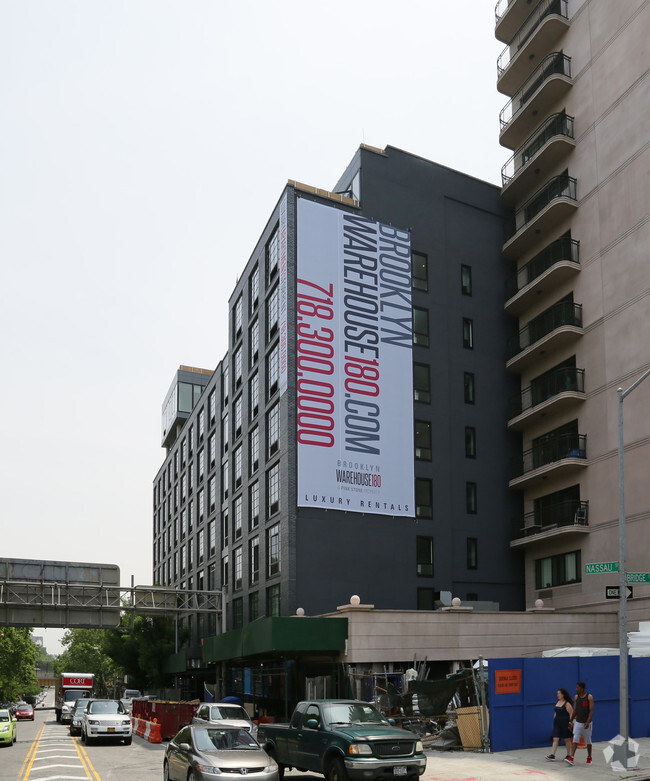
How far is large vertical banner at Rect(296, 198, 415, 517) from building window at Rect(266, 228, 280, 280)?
8.27 feet

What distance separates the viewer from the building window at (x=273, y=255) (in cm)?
4834

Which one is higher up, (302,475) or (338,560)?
(302,475)

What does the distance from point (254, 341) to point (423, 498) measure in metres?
14.5

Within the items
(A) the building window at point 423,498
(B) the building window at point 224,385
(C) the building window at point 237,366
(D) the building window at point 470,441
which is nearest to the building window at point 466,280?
(D) the building window at point 470,441

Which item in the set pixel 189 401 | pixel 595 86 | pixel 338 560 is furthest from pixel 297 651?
pixel 189 401

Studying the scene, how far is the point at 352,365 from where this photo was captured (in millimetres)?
45031

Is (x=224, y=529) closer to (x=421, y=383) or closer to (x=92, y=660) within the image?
(x=421, y=383)

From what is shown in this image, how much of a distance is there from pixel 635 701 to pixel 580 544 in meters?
15.5

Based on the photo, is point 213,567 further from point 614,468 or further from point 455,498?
point 614,468

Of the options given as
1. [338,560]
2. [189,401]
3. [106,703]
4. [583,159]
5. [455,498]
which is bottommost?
[106,703]

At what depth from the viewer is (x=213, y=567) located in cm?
6388

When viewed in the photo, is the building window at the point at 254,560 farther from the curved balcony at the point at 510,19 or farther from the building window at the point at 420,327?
the curved balcony at the point at 510,19

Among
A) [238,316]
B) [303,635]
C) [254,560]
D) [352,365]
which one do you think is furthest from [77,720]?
[238,316]

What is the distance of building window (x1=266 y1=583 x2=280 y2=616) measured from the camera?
45312 millimetres
